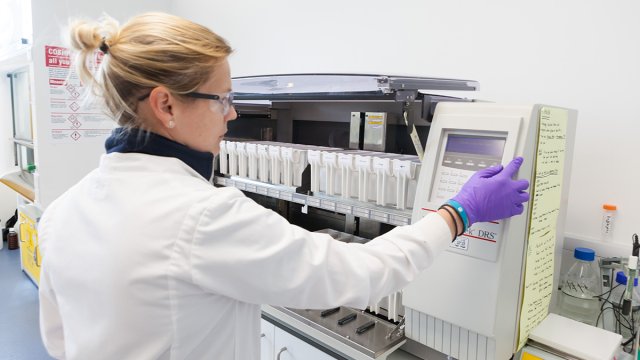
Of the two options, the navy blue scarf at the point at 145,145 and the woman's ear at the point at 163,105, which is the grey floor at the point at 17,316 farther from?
the woman's ear at the point at 163,105

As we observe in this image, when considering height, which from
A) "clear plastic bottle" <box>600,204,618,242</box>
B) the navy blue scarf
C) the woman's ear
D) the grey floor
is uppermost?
the woman's ear

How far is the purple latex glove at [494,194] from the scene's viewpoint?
105 cm

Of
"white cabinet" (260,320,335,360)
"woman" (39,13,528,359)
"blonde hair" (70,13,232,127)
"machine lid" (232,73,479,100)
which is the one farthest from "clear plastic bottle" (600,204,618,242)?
"blonde hair" (70,13,232,127)

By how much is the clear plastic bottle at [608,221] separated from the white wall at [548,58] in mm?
28

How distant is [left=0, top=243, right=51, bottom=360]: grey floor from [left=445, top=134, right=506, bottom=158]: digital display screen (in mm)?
3046

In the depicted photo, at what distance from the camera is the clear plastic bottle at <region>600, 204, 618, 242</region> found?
1551 millimetres

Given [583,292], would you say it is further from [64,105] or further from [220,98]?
[64,105]

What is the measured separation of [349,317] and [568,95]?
118 centimetres

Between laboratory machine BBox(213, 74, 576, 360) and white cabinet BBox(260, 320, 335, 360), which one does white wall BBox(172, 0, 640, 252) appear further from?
white cabinet BBox(260, 320, 335, 360)

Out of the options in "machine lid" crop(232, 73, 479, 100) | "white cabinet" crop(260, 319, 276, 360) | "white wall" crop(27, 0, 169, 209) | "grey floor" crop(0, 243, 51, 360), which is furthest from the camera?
"white wall" crop(27, 0, 169, 209)

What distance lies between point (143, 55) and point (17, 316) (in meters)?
3.45

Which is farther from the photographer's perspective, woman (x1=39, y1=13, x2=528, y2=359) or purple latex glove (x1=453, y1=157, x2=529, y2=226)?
purple latex glove (x1=453, y1=157, x2=529, y2=226)

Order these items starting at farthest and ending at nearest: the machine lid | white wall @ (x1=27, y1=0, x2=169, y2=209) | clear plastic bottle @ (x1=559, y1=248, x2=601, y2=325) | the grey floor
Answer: white wall @ (x1=27, y1=0, x2=169, y2=209) < the grey floor < clear plastic bottle @ (x1=559, y1=248, x2=601, y2=325) < the machine lid

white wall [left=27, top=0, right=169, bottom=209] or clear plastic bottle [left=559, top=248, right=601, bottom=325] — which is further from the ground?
white wall [left=27, top=0, right=169, bottom=209]
